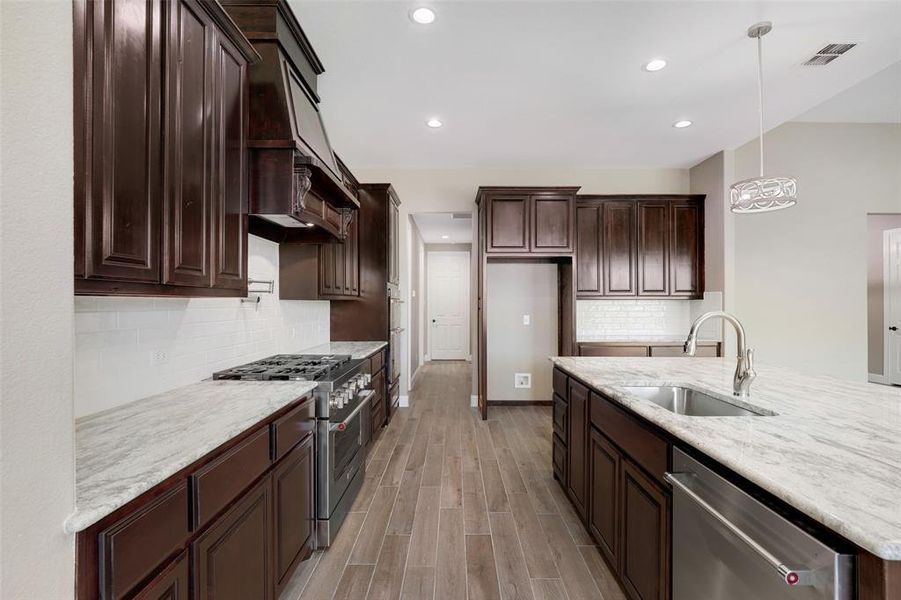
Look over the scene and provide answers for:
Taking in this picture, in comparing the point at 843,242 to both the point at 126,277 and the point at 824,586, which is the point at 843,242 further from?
the point at 126,277

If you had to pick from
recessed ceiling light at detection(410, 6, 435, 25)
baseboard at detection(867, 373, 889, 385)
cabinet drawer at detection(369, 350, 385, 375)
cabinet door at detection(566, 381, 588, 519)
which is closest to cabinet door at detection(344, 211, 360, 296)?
cabinet drawer at detection(369, 350, 385, 375)

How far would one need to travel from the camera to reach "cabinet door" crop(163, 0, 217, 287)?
1.27 meters

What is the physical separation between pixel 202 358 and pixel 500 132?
3.15 metres

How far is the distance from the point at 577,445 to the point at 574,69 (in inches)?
99.7

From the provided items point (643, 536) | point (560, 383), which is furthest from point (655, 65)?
point (643, 536)

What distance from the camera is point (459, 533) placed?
2.19 m

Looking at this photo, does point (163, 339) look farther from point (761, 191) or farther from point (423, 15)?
point (761, 191)

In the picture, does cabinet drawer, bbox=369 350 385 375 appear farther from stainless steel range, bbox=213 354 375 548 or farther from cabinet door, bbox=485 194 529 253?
cabinet door, bbox=485 194 529 253

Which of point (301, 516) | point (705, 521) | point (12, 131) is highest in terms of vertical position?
point (12, 131)

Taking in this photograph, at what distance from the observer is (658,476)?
4.43 feet

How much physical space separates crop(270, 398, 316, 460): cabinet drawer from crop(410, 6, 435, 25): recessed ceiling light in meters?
2.19

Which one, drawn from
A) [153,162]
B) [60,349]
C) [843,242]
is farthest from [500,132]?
[843,242]

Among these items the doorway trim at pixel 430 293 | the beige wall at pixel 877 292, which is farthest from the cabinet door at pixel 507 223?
the beige wall at pixel 877 292

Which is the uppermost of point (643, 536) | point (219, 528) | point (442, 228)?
point (442, 228)
